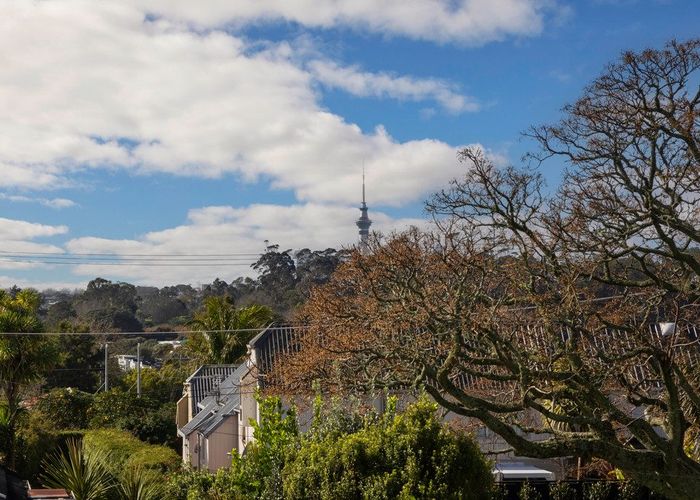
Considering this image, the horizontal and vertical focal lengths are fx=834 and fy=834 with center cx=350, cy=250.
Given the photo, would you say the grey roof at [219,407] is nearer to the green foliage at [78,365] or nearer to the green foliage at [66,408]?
the green foliage at [66,408]

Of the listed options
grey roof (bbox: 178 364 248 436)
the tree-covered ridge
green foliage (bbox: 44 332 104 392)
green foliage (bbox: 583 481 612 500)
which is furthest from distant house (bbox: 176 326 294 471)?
the tree-covered ridge

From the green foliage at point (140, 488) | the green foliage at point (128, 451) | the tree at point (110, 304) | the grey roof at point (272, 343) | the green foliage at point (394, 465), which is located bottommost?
the green foliage at point (128, 451)

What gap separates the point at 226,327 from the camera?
3956 cm

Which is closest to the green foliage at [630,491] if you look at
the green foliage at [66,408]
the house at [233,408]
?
the house at [233,408]

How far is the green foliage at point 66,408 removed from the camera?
3675cm

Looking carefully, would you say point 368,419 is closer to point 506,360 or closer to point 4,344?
point 506,360

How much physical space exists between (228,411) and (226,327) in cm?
1122

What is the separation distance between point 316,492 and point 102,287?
276 feet

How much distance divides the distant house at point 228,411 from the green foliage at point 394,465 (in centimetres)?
1123

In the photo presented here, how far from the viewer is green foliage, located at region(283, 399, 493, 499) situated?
1030cm

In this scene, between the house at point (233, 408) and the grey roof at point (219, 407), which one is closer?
the house at point (233, 408)

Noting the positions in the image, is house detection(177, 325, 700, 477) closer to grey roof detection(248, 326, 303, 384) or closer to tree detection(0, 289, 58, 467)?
grey roof detection(248, 326, 303, 384)

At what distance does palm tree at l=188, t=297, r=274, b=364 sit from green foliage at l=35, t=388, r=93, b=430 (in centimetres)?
597

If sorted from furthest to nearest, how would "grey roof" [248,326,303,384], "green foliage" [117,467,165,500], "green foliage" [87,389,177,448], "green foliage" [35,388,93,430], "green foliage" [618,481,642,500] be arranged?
1. "green foliage" [35,388,93,430]
2. "green foliage" [87,389,177,448]
3. "grey roof" [248,326,303,384]
4. "green foliage" [618,481,642,500]
5. "green foliage" [117,467,165,500]
